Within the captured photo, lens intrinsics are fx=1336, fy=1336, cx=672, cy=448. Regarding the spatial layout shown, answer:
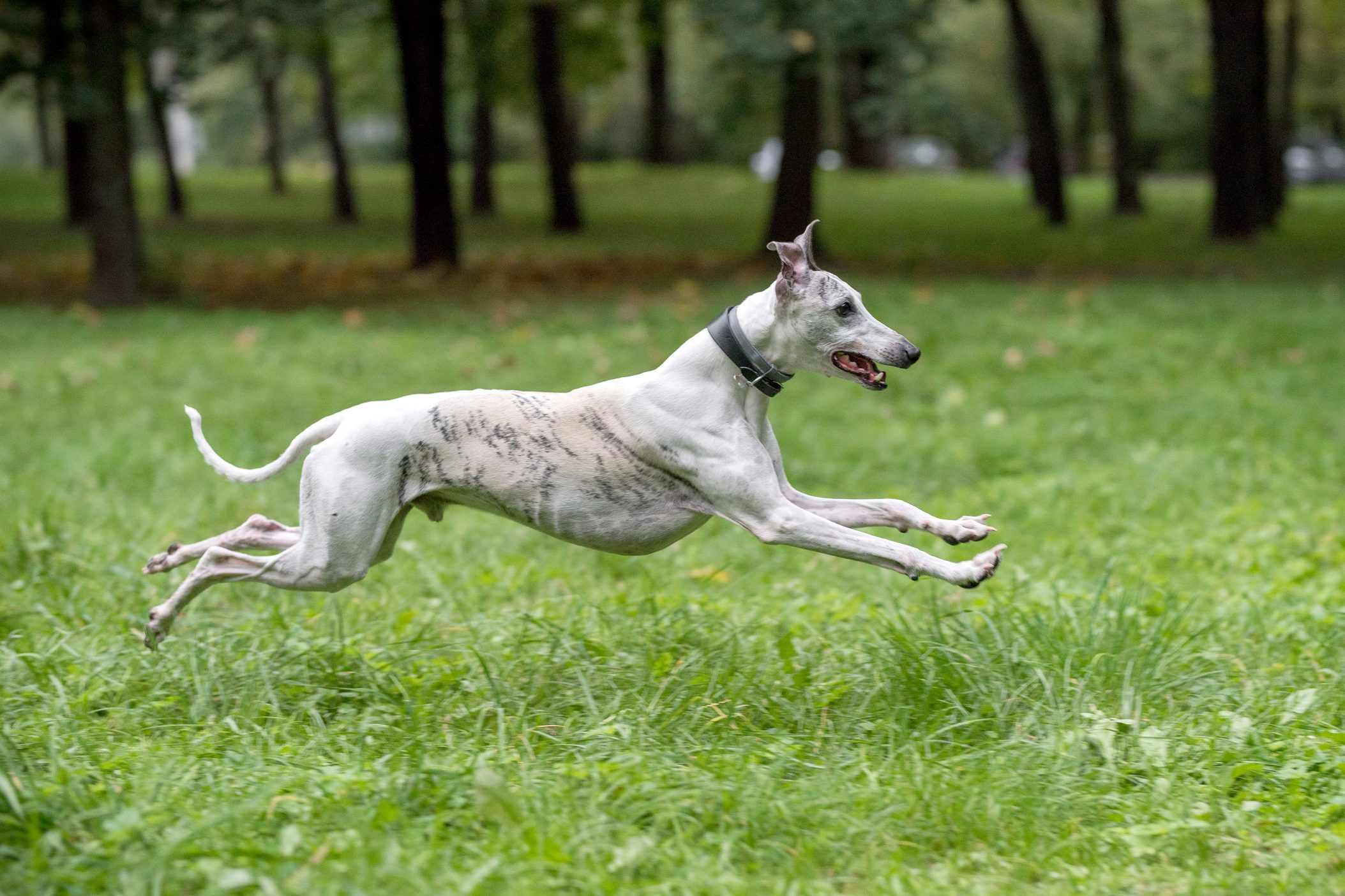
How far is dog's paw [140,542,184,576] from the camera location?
4.73 m

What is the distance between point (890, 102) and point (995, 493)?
9.70 metres

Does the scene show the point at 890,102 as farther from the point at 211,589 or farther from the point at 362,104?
the point at 362,104

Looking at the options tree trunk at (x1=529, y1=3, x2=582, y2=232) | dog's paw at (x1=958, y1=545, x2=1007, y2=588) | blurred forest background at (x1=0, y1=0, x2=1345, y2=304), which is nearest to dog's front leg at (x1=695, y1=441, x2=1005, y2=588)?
dog's paw at (x1=958, y1=545, x2=1007, y2=588)

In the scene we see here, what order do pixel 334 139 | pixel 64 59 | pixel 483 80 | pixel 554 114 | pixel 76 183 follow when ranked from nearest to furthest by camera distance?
pixel 64 59
pixel 483 80
pixel 554 114
pixel 76 183
pixel 334 139

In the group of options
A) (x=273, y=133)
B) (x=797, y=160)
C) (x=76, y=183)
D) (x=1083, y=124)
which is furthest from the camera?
(x=1083, y=124)

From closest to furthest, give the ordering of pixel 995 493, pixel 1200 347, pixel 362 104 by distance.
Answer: pixel 995 493 < pixel 1200 347 < pixel 362 104

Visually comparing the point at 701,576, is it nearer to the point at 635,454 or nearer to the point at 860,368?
the point at 635,454

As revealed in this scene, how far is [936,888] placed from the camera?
340 cm

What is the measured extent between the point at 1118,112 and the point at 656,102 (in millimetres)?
13921

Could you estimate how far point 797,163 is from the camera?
696 inches

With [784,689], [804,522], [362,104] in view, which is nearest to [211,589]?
[784,689]

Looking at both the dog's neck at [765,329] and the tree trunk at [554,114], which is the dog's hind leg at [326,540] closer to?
the dog's neck at [765,329]

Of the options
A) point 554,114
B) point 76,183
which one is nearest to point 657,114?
point 554,114

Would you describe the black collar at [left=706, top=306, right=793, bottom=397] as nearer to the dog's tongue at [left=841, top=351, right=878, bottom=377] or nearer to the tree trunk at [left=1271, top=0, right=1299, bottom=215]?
the dog's tongue at [left=841, top=351, right=878, bottom=377]
